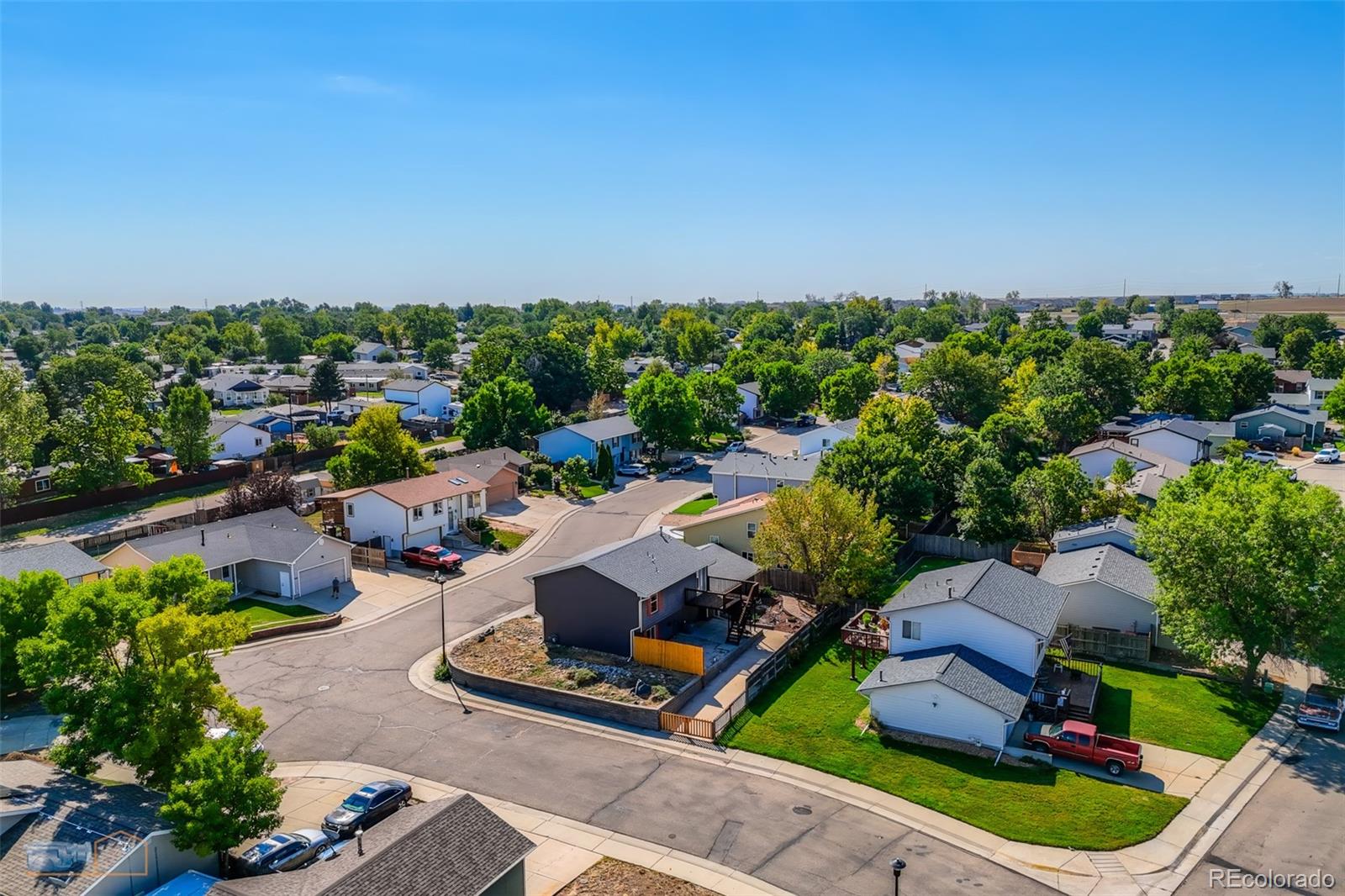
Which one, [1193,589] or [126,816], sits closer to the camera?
[126,816]

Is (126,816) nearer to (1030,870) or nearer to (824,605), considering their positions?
(1030,870)

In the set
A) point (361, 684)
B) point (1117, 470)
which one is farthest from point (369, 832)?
point (1117, 470)

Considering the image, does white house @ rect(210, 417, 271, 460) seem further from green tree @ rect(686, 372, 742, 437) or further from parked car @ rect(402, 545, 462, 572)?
green tree @ rect(686, 372, 742, 437)

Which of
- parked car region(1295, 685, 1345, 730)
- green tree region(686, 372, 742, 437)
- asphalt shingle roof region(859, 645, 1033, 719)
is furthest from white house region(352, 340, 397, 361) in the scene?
parked car region(1295, 685, 1345, 730)

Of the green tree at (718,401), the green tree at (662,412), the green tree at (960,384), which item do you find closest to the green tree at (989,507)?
the green tree at (662,412)

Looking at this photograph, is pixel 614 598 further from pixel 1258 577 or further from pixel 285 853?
pixel 1258 577

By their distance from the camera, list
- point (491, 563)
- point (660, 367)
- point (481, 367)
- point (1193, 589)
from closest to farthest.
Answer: point (1193, 589) → point (491, 563) → point (481, 367) → point (660, 367)
